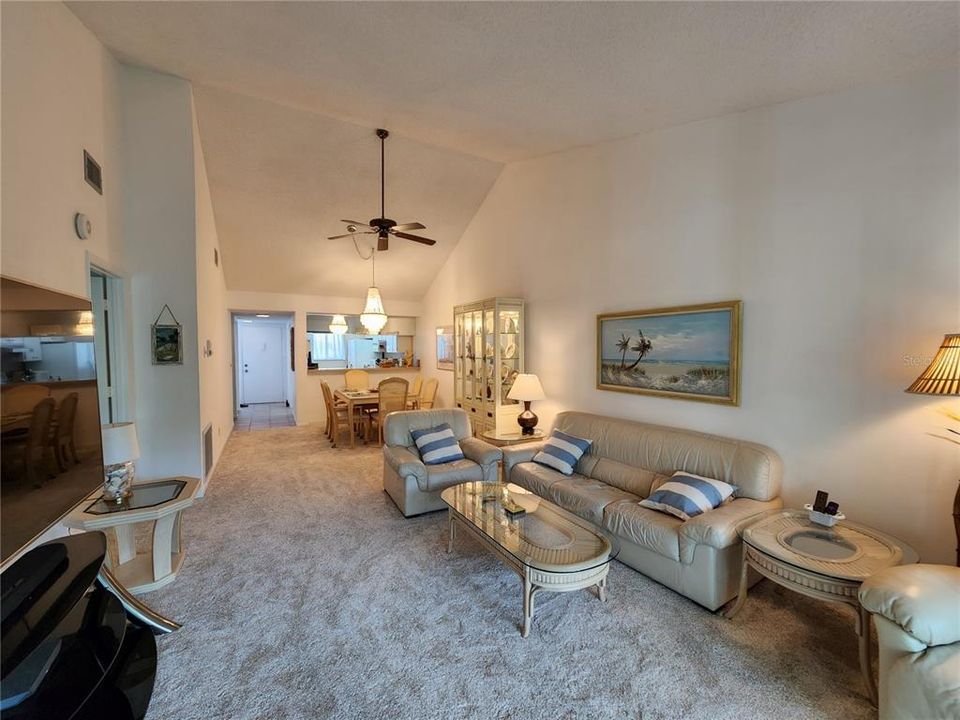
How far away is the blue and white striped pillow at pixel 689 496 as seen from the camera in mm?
2541

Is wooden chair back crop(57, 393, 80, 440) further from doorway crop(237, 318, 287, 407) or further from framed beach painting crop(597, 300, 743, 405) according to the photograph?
doorway crop(237, 318, 287, 407)

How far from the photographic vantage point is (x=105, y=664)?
1.42m

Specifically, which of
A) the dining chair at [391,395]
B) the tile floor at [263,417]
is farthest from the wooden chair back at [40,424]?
the tile floor at [263,417]

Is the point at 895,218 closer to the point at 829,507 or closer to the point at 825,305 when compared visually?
the point at 825,305

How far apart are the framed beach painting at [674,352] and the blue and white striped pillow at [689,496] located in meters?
0.68

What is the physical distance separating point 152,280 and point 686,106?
4.75m

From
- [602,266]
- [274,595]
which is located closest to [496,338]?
[602,266]

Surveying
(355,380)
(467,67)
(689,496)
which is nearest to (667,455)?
(689,496)

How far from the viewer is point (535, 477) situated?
3479 mm

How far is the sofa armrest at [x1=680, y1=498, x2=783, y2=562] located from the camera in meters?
2.26

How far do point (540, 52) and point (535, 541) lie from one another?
2.91 meters

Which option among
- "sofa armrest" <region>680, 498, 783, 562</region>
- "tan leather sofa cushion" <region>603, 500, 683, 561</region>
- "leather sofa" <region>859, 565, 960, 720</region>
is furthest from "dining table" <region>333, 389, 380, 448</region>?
"leather sofa" <region>859, 565, 960, 720</region>

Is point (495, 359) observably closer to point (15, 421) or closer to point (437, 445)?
point (437, 445)

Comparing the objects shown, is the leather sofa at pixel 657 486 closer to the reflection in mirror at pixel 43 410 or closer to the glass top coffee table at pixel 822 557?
the glass top coffee table at pixel 822 557
